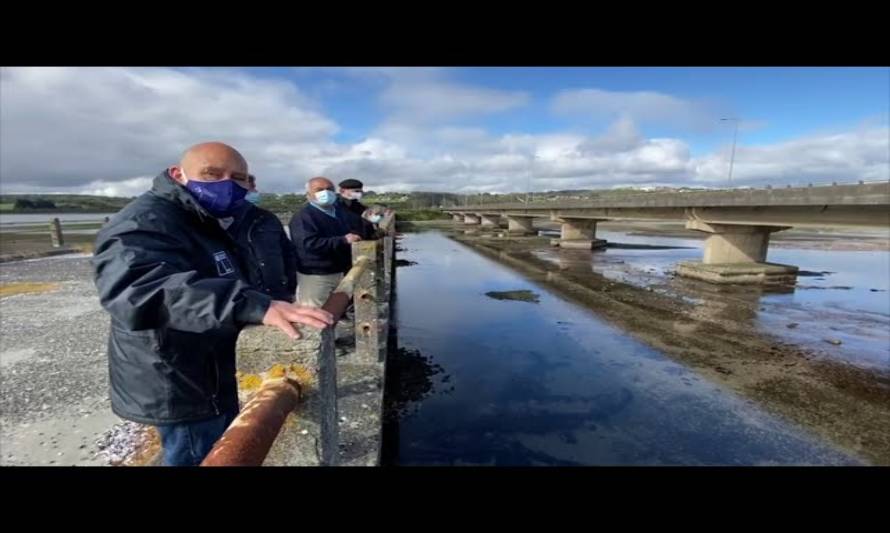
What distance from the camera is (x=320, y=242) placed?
580 centimetres

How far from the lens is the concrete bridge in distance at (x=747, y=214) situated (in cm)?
1390

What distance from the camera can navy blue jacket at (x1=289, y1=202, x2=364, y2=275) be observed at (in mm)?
5824

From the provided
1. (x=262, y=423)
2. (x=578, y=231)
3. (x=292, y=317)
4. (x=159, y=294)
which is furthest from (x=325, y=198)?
(x=578, y=231)

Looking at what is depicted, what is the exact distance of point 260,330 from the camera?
1.84m

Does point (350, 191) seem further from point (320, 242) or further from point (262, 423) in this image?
point (262, 423)

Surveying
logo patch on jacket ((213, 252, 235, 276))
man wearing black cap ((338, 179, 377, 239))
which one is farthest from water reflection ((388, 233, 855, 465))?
logo patch on jacket ((213, 252, 235, 276))

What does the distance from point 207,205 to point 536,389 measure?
716 centimetres

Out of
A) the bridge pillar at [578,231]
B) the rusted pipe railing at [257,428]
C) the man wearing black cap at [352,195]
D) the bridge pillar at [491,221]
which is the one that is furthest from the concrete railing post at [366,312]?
the bridge pillar at [491,221]

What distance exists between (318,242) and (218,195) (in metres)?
3.53

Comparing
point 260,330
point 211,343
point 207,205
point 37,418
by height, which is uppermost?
point 207,205

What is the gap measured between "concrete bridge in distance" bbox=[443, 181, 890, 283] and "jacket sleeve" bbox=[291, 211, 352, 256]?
654 inches

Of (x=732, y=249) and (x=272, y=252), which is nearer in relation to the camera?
(x=272, y=252)
